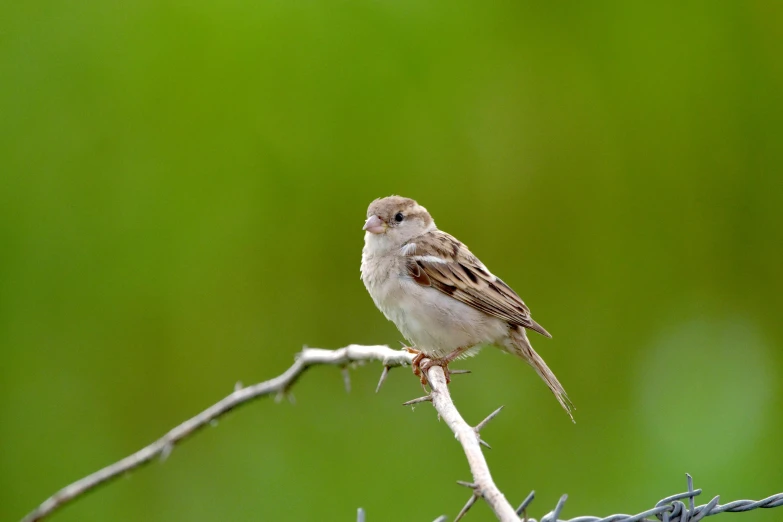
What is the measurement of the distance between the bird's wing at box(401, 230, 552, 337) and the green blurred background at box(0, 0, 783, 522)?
1.33 m

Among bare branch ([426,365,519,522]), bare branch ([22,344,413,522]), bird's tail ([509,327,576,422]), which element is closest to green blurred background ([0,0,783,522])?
bird's tail ([509,327,576,422])

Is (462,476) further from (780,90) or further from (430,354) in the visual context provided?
(780,90)

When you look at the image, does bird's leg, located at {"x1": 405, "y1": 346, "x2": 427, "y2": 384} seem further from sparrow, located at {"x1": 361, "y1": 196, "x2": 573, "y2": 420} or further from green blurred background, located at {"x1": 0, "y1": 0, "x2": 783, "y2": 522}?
green blurred background, located at {"x1": 0, "y1": 0, "x2": 783, "y2": 522}

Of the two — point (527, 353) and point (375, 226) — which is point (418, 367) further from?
point (375, 226)

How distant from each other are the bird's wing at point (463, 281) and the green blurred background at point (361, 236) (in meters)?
1.33

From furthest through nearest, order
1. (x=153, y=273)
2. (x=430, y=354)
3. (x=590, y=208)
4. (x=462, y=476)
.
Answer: (x=590, y=208) < (x=153, y=273) < (x=462, y=476) < (x=430, y=354)

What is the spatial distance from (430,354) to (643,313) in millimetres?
2287

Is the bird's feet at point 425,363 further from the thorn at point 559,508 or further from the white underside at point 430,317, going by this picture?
the thorn at point 559,508

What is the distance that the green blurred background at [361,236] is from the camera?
15.4ft

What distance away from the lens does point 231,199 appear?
5.15 m

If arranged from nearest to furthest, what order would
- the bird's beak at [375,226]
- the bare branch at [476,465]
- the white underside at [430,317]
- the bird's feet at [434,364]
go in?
the bare branch at [476,465], the bird's feet at [434,364], the white underside at [430,317], the bird's beak at [375,226]

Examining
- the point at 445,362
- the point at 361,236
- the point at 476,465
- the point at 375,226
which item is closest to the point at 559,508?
the point at 476,465

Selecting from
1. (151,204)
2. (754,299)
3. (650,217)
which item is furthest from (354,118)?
(754,299)

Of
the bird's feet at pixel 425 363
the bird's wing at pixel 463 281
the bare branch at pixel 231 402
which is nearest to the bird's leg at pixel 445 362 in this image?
the bird's feet at pixel 425 363
